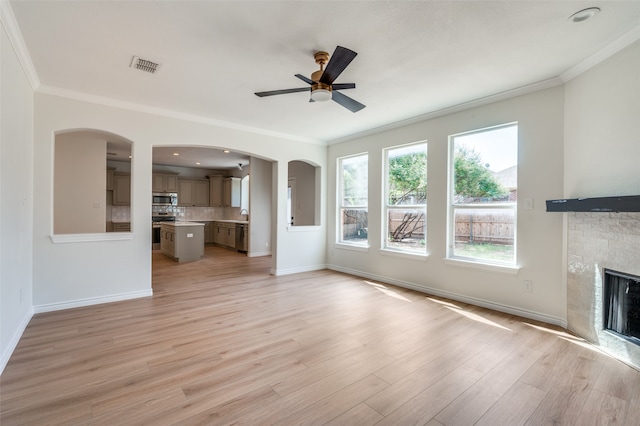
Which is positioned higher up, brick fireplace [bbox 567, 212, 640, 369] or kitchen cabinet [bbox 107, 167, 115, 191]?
kitchen cabinet [bbox 107, 167, 115, 191]

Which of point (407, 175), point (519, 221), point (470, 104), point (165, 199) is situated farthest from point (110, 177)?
point (519, 221)

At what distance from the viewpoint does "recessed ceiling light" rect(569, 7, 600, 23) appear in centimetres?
215

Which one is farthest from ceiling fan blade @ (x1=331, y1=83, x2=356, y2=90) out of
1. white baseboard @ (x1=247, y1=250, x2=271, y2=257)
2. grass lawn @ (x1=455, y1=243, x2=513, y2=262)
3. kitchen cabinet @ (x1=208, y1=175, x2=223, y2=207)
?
kitchen cabinet @ (x1=208, y1=175, x2=223, y2=207)

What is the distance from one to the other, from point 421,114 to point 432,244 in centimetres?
196

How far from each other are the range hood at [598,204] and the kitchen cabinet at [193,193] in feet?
32.3

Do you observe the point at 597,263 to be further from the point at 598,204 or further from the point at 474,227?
the point at 474,227

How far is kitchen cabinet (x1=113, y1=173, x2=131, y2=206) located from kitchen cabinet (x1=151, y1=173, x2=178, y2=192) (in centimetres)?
83

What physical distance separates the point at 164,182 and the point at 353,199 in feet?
22.2

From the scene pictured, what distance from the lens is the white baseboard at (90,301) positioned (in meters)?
3.59

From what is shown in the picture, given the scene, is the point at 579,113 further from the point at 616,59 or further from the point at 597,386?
the point at 597,386

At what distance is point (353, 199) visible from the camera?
597cm

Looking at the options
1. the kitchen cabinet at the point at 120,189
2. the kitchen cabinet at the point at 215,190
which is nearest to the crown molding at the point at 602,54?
the kitchen cabinet at the point at 215,190

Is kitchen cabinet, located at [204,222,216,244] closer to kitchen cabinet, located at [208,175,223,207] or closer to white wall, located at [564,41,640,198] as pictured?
kitchen cabinet, located at [208,175,223,207]

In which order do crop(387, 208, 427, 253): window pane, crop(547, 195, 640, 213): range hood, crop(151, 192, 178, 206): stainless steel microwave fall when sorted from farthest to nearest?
crop(151, 192, 178, 206): stainless steel microwave, crop(387, 208, 427, 253): window pane, crop(547, 195, 640, 213): range hood
